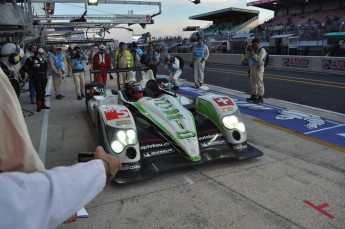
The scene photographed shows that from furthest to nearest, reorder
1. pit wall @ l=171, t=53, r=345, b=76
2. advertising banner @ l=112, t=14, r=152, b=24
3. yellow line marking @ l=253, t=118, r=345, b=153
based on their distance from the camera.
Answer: pit wall @ l=171, t=53, r=345, b=76, advertising banner @ l=112, t=14, r=152, b=24, yellow line marking @ l=253, t=118, r=345, b=153

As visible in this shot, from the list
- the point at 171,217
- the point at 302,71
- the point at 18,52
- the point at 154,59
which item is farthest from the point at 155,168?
the point at 302,71

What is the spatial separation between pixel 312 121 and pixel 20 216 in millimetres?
6472

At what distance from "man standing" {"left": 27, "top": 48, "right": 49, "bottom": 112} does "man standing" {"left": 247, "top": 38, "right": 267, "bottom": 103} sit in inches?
225

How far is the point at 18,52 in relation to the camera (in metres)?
5.45

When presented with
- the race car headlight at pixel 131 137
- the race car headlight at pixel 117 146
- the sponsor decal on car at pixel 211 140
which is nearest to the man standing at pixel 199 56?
the sponsor decal on car at pixel 211 140

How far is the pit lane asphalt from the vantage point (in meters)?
2.91

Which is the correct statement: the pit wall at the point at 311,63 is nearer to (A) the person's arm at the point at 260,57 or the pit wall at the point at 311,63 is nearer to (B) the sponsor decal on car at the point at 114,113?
(A) the person's arm at the point at 260,57

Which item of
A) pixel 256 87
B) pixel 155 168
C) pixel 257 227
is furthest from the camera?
pixel 256 87

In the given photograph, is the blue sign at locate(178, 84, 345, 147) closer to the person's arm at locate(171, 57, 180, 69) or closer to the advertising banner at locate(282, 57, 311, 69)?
the person's arm at locate(171, 57, 180, 69)

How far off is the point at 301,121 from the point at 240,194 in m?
3.64

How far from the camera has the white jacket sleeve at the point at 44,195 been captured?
0.79 meters

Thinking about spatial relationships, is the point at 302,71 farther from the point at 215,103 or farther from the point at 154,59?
the point at 215,103

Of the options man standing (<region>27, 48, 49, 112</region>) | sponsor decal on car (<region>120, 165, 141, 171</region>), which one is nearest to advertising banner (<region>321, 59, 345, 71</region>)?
man standing (<region>27, 48, 49, 112</region>)

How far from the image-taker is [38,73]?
8.56 meters
